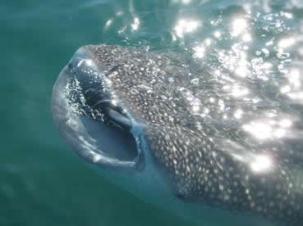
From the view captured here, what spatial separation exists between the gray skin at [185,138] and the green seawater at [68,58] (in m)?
0.37

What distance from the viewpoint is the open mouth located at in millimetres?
4219

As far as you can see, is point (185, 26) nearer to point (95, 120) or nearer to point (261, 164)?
point (95, 120)

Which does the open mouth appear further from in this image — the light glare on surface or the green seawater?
the light glare on surface

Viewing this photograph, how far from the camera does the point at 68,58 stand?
21.6ft

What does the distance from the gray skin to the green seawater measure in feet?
1.21

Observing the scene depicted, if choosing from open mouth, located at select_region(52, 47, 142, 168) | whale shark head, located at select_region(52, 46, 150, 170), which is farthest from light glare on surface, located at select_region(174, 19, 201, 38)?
open mouth, located at select_region(52, 47, 142, 168)

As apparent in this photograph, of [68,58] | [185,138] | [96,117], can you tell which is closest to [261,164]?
[185,138]

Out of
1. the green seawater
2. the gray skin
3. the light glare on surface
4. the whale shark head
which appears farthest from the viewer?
the light glare on surface

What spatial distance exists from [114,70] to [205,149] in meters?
1.18

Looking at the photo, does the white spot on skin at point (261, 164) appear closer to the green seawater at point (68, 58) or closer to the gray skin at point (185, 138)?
the gray skin at point (185, 138)

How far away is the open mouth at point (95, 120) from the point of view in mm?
4219

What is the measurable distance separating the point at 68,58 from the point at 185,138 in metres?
2.80

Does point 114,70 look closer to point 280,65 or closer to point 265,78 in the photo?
point 265,78

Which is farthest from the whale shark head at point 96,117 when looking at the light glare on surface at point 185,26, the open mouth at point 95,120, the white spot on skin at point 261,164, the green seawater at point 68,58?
the light glare on surface at point 185,26
